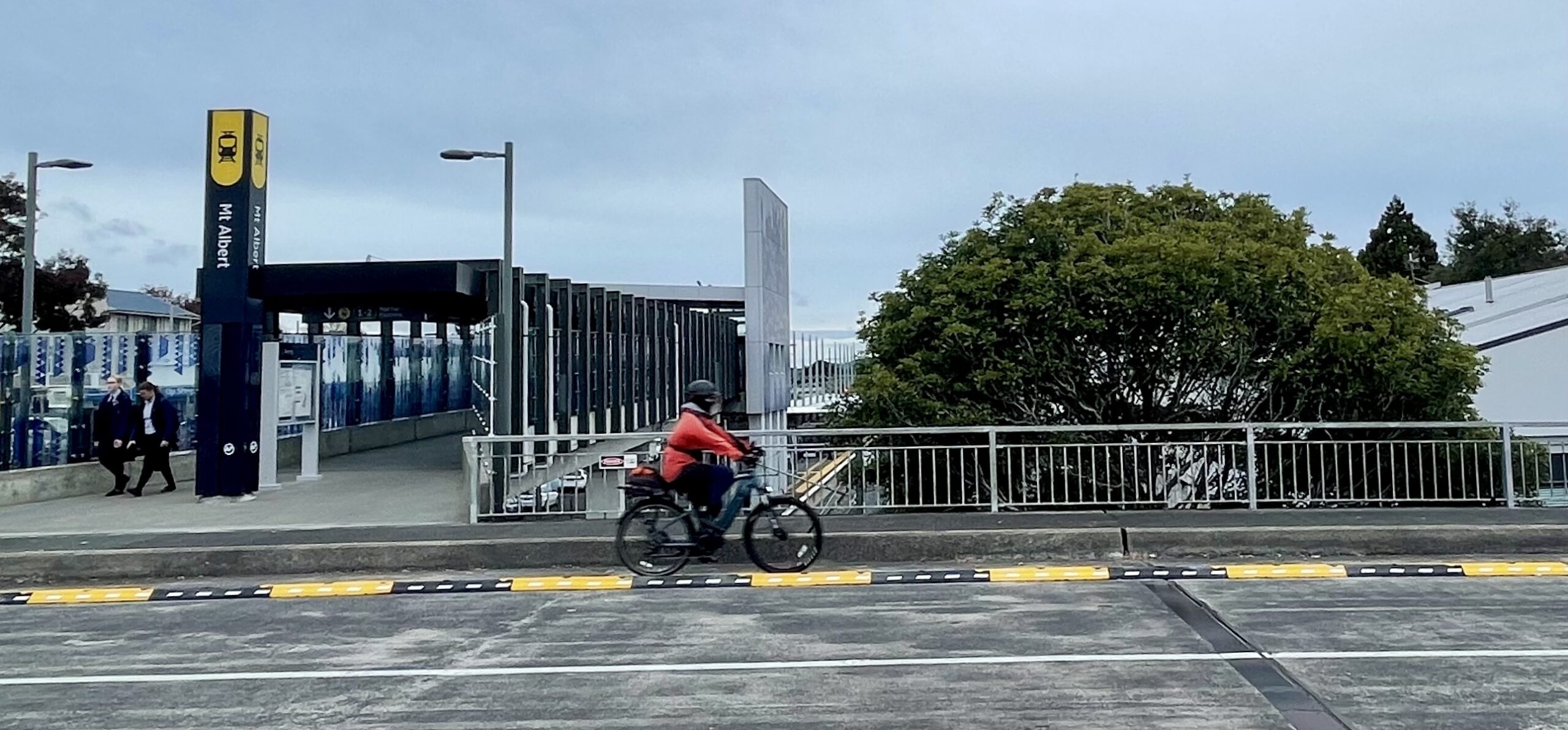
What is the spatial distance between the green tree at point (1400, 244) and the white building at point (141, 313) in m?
75.1

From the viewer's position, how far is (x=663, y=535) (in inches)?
398

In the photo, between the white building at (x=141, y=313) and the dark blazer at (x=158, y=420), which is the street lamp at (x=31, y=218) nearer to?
the dark blazer at (x=158, y=420)

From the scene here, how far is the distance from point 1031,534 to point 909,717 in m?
5.29

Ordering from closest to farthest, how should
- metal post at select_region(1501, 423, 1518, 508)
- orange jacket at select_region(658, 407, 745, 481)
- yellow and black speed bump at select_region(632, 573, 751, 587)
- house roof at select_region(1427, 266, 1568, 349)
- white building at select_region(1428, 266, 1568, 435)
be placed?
yellow and black speed bump at select_region(632, 573, 751, 587) → orange jacket at select_region(658, 407, 745, 481) → metal post at select_region(1501, 423, 1518, 508) → white building at select_region(1428, 266, 1568, 435) → house roof at select_region(1427, 266, 1568, 349)

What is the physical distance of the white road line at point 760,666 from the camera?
6707 mm

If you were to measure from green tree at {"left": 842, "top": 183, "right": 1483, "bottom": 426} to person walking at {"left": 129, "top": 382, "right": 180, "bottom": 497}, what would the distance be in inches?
332

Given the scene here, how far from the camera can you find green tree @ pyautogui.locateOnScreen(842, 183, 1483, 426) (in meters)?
14.1

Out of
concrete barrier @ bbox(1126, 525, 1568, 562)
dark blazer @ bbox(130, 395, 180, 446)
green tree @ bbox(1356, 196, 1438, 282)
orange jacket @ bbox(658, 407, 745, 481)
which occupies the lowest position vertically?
concrete barrier @ bbox(1126, 525, 1568, 562)

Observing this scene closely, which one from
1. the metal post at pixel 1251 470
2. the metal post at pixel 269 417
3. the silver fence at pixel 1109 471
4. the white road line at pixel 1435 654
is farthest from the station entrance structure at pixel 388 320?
the white road line at pixel 1435 654

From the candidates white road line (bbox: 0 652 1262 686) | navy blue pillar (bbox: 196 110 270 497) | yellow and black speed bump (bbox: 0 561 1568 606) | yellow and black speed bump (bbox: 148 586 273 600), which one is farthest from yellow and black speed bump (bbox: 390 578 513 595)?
navy blue pillar (bbox: 196 110 270 497)

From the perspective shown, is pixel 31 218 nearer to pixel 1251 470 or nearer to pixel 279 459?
pixel 279 459

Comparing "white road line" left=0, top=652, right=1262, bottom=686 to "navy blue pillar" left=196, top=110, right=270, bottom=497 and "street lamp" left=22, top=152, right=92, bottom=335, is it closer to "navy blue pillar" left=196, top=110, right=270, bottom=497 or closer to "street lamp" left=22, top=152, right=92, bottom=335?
"navy blue pillar" left=196, top=110, right=270, bottom=497

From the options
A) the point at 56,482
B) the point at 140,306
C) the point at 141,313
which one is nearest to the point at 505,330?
the point at 56,482

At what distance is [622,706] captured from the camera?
600 centimetres
